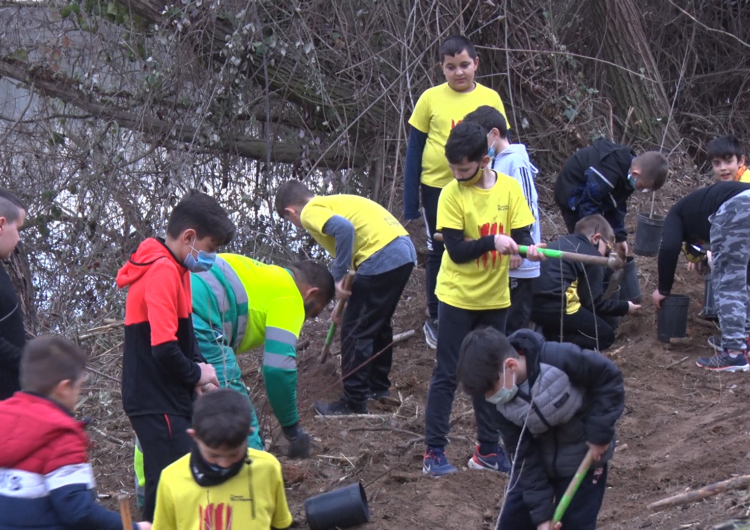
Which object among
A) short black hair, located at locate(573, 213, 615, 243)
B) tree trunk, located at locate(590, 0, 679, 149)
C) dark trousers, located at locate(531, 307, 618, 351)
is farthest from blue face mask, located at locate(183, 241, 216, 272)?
tree trunk, located at locate(590, 0, 679, 149)

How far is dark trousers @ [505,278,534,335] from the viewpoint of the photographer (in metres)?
5.12

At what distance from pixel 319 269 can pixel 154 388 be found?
1.20m

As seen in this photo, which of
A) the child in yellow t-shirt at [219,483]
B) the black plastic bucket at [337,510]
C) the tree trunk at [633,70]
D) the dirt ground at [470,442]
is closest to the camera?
the child in yellow t-shirt at [219,483]

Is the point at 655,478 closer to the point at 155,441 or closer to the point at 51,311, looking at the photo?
the point at 155,441

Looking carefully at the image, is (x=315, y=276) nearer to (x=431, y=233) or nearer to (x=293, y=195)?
(x=293, y=195)

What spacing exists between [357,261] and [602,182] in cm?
210

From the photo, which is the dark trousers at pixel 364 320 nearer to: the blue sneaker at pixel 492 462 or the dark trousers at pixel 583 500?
the blue sneaker at pixel 492 462

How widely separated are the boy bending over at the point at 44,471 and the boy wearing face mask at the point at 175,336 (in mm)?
749

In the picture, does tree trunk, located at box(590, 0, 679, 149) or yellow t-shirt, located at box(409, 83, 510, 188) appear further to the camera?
tree trunk, located at box(590, 0, 679, 149)

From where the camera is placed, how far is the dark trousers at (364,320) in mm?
5781

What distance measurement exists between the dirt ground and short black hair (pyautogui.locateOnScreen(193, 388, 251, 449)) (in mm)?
1608

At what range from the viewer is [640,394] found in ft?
19.8

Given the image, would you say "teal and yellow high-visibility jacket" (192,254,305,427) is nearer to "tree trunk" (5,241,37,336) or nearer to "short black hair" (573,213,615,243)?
"tree trunk" (5,241,37,336)

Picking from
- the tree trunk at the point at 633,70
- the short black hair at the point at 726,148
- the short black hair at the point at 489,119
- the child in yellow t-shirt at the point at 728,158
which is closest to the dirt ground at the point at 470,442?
the child in yellow t-shirt at the point at 728,158
